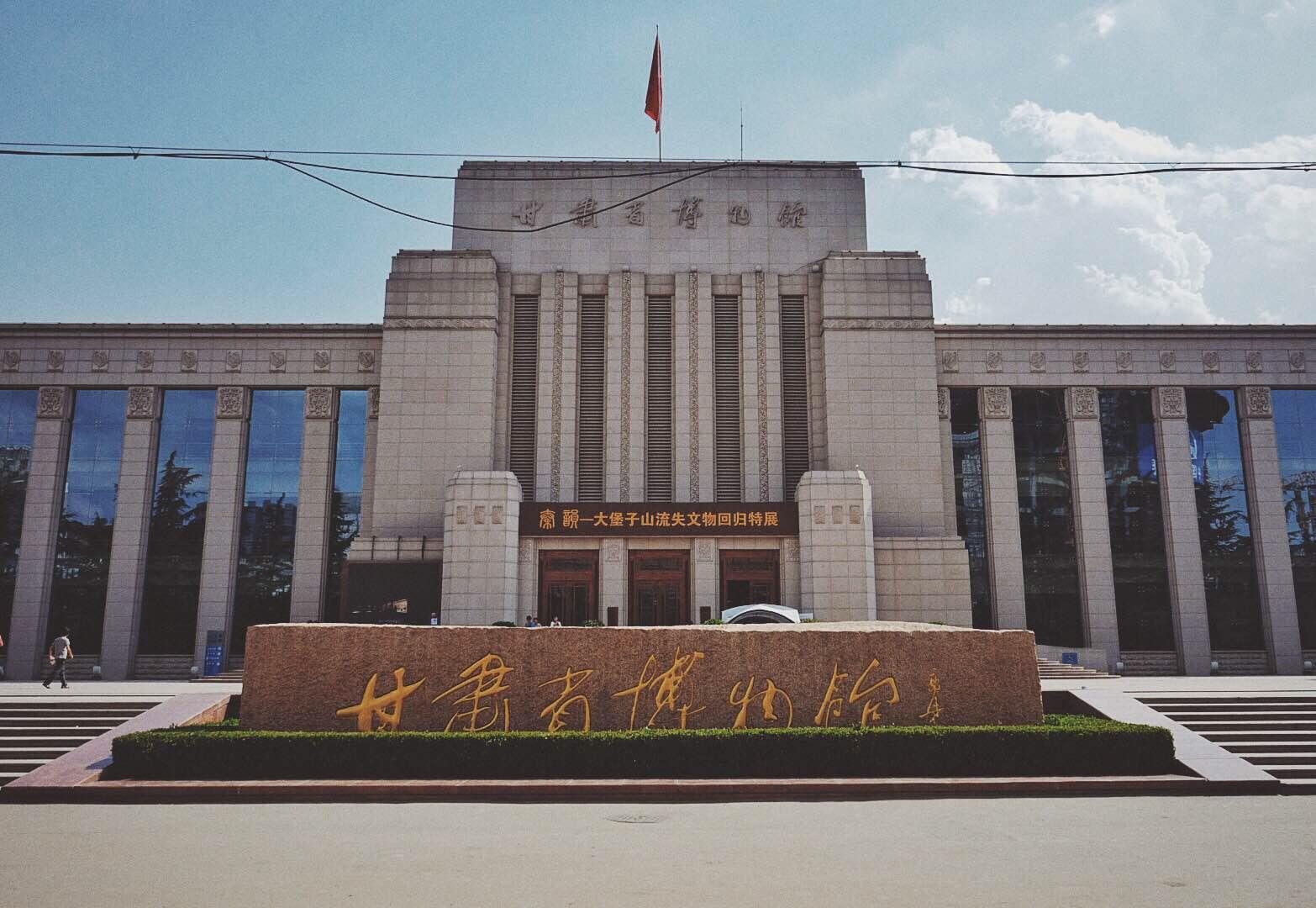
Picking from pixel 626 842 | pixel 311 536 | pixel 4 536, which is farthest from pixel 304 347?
pixel 626 842

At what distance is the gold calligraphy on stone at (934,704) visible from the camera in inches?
566

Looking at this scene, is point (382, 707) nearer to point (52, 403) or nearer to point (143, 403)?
point (143, 403)

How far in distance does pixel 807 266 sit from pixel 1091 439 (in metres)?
11.8

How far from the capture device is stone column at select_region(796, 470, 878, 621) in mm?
27875

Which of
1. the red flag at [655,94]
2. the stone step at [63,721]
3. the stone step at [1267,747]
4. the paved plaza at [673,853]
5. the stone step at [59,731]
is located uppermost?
the red flag at [655,94]

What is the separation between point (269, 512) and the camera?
3098 cm

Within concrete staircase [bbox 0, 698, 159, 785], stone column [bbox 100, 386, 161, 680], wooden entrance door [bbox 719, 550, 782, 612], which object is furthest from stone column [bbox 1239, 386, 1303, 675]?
stone column [bbox 100, 386, 161, 680]

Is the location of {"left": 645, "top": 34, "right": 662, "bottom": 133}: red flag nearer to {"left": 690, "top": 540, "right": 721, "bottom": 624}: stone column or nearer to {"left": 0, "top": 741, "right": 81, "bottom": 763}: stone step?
{"left": 690, "top": 540, "right": 721, "bottom": 624}: stone column

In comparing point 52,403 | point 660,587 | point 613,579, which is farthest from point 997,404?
point 52,403

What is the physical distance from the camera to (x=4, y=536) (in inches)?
1208

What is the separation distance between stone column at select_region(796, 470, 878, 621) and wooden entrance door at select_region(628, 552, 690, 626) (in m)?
3.82

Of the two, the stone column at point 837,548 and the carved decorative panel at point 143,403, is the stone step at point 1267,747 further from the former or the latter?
the carved decorative panel at point 143,403

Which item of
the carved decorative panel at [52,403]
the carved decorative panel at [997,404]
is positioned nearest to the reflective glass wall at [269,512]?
the carved decorative panel at [52,403]

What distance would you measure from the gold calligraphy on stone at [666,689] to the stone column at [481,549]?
14104 millimetres
